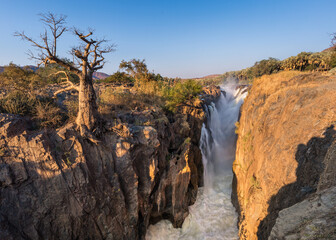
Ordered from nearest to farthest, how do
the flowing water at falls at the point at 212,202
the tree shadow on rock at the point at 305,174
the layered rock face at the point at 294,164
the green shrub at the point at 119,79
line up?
the layered rock face at the point at 294,164 → the tree shadow on rock at the point at 305,174 → the flowing water at falls at the point at 212,202 → the green shrub at the point at 119,79

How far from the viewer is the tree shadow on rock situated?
451 centimetres

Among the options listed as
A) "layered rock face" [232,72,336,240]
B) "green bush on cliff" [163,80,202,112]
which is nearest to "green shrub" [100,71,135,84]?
"green bush on cliff" [163,80,202,112]

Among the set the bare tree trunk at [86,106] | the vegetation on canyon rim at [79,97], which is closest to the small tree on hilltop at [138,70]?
the vegetation on canyon rim at [79,97]

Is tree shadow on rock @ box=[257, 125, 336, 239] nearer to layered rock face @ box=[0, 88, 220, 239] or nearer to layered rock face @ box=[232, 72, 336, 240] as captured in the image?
layered rock face @ box=[232, 72, 336, 240]

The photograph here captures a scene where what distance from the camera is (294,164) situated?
550 cm

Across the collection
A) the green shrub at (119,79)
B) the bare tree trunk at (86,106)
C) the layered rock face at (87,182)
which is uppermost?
the green shrub at (119,79)

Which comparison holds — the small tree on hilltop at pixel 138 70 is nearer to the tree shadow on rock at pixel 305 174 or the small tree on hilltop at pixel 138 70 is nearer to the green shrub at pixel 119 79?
the green shrub at pixel 119 79

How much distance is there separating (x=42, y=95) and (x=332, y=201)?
12.2 m

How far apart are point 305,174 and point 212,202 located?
8.51m

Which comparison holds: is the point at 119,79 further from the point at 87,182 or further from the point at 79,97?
the point at 87,182

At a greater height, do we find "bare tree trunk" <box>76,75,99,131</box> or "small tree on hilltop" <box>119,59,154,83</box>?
"small tree on hilltop" <box>119,59,154,83</box>

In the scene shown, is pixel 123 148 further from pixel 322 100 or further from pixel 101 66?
pixel 322 100

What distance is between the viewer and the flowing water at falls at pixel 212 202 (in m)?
9.60

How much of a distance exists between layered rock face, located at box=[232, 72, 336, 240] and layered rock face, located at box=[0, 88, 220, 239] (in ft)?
14.9
